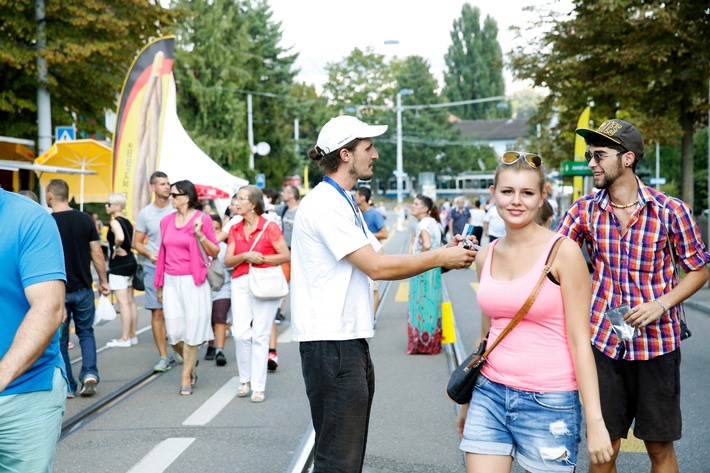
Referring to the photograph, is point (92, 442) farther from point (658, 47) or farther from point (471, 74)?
point (471, 74)

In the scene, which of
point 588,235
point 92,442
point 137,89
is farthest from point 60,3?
point 588,235

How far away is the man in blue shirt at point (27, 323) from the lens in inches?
114

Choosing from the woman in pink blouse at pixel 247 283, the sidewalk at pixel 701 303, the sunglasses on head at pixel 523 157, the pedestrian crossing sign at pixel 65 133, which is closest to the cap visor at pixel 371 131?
the sunglasses on head at pixel 523 157

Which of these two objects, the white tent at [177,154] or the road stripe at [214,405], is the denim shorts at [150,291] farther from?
the white tent at [177,154]

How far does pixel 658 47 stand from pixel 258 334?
1350 centimetres

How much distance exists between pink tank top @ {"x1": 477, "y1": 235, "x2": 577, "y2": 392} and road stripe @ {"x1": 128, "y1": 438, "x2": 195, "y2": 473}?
2874 millimetres

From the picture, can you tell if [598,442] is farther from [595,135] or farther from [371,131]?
[371,131]

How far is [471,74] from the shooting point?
10525 cm

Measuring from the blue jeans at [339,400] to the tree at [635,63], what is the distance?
577 inches

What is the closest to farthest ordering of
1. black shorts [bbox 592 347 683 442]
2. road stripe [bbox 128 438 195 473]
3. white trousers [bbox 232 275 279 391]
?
black shorts [bbox 592 347 683 442] < road stripe [bbox 128 438 195 473] < white trousers [bbox 232 275 279 391]

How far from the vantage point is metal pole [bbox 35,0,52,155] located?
1781 centimetres

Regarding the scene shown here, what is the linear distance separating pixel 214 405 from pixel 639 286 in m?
4.24

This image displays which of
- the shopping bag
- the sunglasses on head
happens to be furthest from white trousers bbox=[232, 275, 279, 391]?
the sunglasses on head

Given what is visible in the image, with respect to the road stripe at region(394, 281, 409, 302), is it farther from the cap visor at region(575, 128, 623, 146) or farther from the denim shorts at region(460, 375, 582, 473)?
the denim shorts at region(460, 375, 582, 473)
